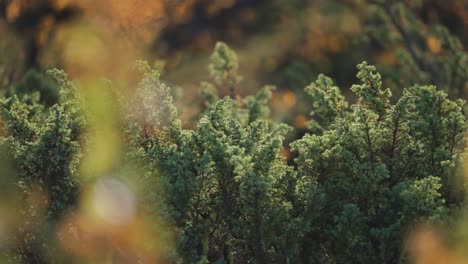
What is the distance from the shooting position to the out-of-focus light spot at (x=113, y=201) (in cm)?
688

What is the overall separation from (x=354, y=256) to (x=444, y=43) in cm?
940

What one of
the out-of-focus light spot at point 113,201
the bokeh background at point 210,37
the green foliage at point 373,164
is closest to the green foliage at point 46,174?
the out-of-focus light spot at point 113,201

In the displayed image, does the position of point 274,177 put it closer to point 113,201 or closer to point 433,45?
point 113,201

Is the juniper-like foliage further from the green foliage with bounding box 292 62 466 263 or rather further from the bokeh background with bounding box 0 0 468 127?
the bokeh background with bounding box 0 0 468 127

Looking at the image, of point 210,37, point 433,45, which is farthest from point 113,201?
point 210,37

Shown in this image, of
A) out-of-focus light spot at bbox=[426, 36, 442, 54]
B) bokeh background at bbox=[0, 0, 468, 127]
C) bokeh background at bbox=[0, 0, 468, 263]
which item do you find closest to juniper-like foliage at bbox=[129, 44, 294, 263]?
bokeh background at bbox=[0, 0, 468, 263]

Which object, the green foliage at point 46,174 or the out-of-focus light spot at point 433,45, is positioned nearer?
the green foliage at point 46,174

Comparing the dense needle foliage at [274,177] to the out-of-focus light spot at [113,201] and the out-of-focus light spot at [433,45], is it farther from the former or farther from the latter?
the out-of-focus light spot at [433,45]

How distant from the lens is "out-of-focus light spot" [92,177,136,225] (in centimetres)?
688

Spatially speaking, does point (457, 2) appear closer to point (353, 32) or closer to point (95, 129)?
point (353, 32)

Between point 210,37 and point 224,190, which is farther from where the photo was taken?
point 210,37

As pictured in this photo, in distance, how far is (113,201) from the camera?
698 cm

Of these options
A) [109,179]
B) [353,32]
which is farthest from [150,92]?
[353,32]

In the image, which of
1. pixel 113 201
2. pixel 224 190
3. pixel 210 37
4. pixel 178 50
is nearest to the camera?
pixel 224 190
